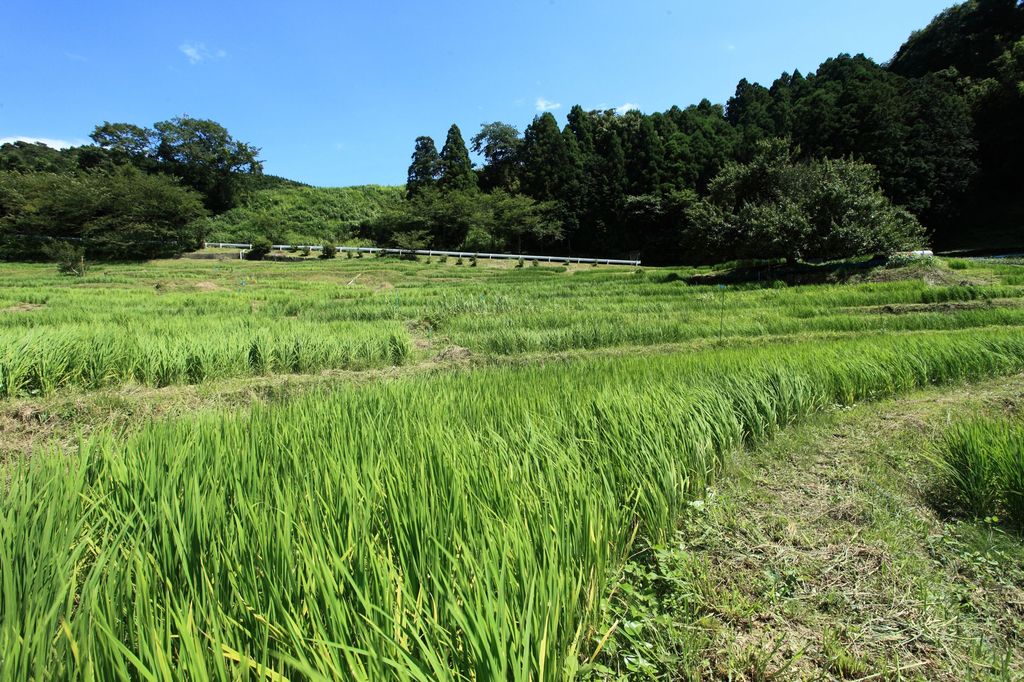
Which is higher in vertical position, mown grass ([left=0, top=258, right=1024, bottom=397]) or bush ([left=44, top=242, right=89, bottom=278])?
bush ([left=44, top=242, right=89, bottom=278])

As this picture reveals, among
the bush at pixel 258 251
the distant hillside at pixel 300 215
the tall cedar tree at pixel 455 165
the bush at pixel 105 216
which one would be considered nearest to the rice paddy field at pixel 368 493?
the bush at pixel 258 251

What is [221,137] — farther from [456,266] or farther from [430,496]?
[430,496]

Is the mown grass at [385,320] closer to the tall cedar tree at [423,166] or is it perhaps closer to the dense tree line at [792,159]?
the dense tree line at [792,159]

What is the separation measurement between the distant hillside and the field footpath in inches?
1592

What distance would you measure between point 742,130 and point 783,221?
116ft

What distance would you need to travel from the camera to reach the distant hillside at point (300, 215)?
137 ft

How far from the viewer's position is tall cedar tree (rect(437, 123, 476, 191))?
49.6 m

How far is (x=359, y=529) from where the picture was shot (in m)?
1.89

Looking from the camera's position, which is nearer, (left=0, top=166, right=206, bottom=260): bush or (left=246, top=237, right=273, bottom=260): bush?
(left=0, top=166, right=206, bottom=260): bush

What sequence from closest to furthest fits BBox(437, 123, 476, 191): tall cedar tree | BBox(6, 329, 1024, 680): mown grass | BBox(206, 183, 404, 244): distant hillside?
BBox(6, 329, 1024, 680): mown grass < BBox(206, 183, 404, 244): distant hillside < BBox(437, 123, 476, 191): tall cedar tree

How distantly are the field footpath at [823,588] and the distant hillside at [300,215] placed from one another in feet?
133

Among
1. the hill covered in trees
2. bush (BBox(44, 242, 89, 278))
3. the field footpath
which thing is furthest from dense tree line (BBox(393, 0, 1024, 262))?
bush (BBox(44, 242, 89, 278))

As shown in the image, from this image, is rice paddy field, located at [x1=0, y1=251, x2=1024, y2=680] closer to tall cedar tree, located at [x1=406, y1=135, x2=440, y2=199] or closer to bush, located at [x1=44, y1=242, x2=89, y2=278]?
bush, located at [x1=44, y1=242, x2=89, y2=278]

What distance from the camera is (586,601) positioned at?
1.91 m
